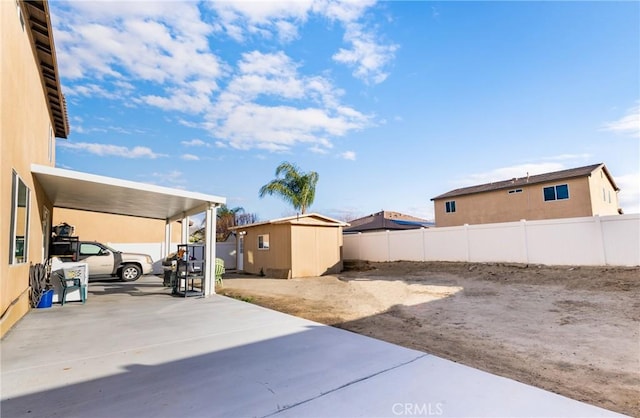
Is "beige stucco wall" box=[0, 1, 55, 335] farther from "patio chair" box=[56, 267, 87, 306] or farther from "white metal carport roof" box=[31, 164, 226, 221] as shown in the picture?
"patio chair" box=[56, 267, 87, 306]

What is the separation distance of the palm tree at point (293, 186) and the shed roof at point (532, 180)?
35.6 feet

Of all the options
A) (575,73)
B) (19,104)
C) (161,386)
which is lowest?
(161,386)

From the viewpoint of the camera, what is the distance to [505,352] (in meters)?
4.46

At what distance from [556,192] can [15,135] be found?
977 inches

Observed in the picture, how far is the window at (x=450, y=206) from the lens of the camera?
25594mm

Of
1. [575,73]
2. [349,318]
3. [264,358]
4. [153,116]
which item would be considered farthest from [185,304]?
[575,73]

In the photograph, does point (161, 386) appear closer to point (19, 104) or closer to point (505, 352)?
point (505, 352)

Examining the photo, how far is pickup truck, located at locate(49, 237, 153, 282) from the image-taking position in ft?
37.2

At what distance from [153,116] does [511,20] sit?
14.4 metres

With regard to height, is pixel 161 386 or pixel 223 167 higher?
pixel 223 167

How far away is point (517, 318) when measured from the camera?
6.58 meters

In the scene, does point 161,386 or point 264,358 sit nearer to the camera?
point 161,386

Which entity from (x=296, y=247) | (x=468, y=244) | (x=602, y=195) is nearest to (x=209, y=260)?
(x=296, y=247)

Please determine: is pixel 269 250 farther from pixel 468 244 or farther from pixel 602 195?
pixel 602 195
